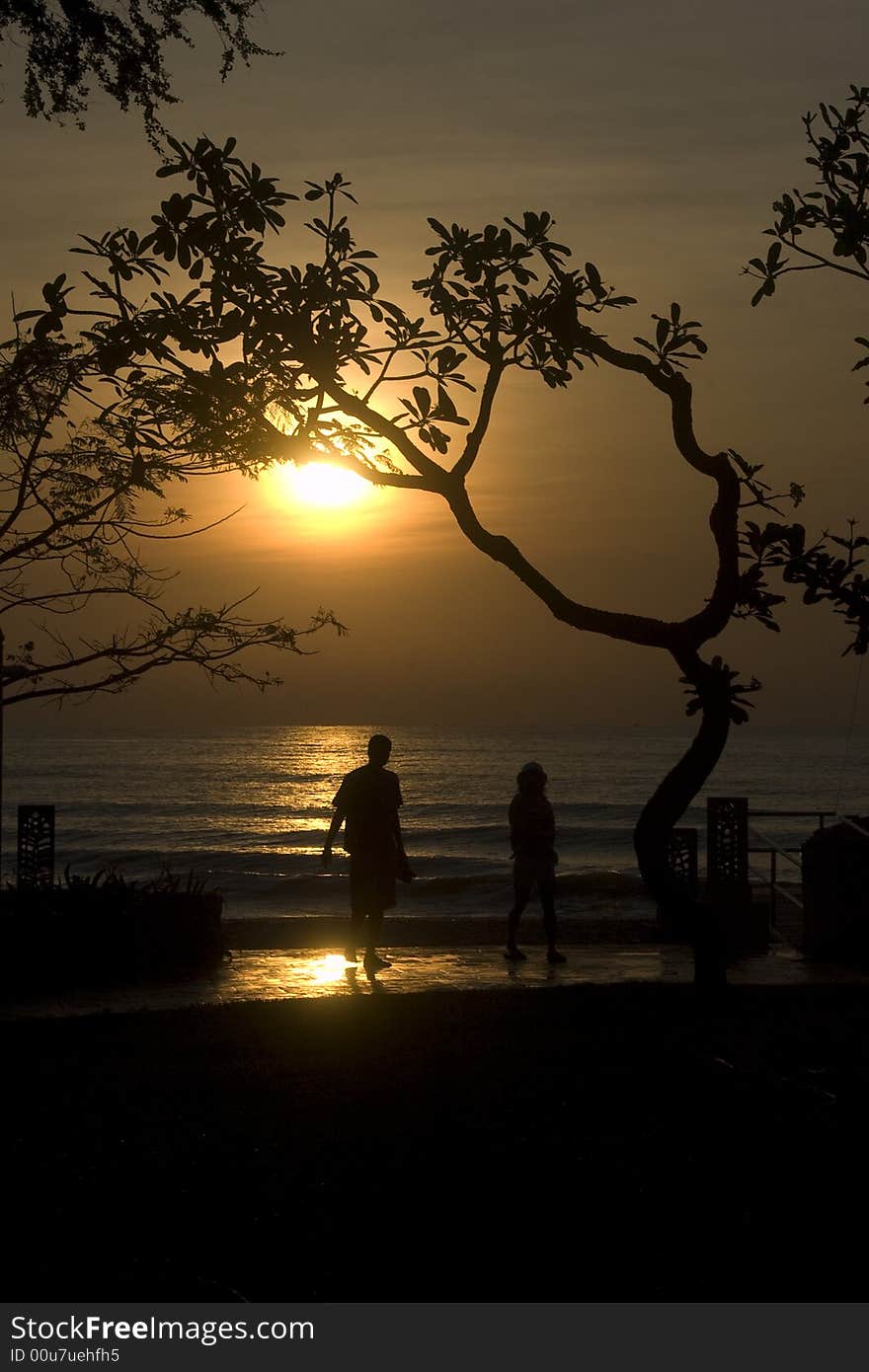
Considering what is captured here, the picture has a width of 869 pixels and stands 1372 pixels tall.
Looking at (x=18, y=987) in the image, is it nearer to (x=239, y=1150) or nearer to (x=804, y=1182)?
(x=239, y=1150)

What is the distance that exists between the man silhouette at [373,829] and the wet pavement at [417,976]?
90 centimetres

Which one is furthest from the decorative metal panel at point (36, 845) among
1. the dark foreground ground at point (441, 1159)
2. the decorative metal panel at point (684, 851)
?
Result: the decorative metal panel at point (684, 851)

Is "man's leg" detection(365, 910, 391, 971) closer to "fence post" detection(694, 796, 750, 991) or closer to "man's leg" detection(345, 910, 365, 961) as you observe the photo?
"man's leg" detection(345, 910, 365, 961)

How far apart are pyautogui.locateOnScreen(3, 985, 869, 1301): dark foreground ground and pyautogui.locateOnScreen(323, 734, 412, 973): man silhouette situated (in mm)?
2820

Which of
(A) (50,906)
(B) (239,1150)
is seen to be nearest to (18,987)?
(A) (50,906)

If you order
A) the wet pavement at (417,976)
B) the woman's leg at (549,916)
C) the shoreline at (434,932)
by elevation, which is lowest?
the shoreline at (434,932)

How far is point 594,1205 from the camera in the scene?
19.2ft

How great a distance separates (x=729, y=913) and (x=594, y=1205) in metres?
10.7

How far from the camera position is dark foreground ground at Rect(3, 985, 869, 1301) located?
5.16 meters

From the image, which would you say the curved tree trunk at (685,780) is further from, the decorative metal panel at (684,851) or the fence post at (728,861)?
the decorative metal panel at (684,851)

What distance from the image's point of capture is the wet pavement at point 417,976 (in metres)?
12.6

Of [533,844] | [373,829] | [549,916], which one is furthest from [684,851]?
[373,829]

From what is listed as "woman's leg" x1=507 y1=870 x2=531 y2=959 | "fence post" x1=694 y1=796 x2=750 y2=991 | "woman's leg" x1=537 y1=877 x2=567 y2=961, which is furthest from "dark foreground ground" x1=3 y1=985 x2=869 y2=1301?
"fence post" x1=694 y1=796 x2=750 y2=991
